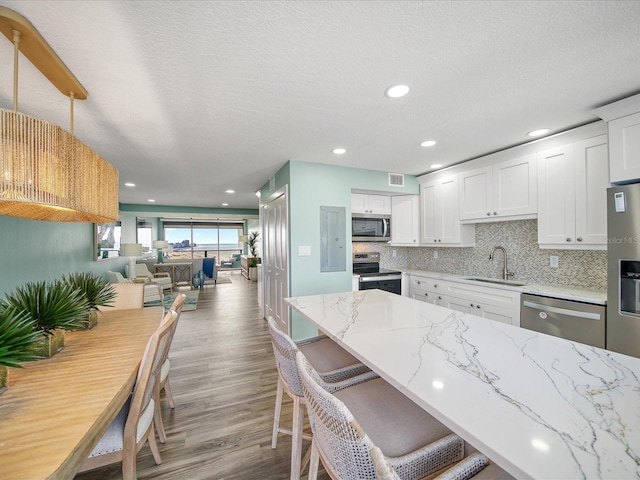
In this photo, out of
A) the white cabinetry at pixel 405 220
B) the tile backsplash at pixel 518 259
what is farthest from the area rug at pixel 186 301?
the white cabinetry at pixel 405 220

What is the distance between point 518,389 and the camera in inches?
31.9

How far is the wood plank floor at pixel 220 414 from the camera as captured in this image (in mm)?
1545

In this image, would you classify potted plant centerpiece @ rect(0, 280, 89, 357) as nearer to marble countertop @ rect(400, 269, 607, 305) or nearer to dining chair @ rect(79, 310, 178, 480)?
dining chair @ rect(79, 310, 178, 480)

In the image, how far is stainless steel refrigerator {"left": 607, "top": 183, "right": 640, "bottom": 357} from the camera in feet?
5.73

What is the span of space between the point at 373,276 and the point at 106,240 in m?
5.51

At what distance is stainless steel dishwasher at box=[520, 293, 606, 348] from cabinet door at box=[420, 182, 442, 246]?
149 cm

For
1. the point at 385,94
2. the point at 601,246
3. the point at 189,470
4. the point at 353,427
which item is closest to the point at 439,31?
the point at 385,94

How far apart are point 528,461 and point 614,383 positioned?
589mm

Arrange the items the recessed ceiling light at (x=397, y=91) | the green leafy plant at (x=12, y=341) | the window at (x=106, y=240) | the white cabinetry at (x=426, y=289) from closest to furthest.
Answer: the green leafy plant at (x=12, y=341) → the recessed ceiling light at (x=397, y=91) → the white cabinetry at (x=426, y=289) → the window at (x=106, y=240)

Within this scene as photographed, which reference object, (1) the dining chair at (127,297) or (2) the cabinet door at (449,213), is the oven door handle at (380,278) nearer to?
(2) the cabinet door at (449,213)

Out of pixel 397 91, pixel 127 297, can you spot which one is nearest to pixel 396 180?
pixel 397 91

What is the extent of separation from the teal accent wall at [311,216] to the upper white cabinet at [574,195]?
6.57 feet

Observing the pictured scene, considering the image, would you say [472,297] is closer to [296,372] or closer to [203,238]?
[296,372]

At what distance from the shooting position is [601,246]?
214 cm
